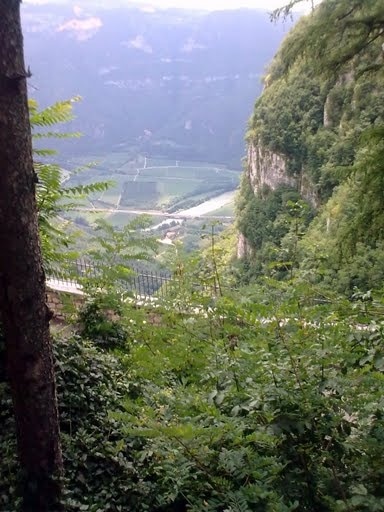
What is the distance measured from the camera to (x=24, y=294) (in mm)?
2129

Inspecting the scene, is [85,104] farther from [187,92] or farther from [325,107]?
[325,107]

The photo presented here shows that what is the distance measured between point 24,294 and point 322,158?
30.4 meters

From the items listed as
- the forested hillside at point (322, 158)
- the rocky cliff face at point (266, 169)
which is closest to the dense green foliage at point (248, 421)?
the forested hillside at point (322, 158)

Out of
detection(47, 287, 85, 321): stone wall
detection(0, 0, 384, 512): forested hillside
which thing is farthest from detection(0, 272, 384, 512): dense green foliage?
Result: detection(47, 287, 85, 321): stone wall

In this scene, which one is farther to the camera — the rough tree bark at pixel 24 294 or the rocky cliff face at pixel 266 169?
the rocky cliff face at pixel 266 169

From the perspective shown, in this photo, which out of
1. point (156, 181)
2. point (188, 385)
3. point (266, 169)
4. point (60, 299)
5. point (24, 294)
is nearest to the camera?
point (24, 294)

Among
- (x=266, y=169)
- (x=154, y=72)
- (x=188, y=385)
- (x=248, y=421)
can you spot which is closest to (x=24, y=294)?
(x=248, y=421)

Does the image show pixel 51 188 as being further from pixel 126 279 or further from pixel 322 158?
pixel 322 158

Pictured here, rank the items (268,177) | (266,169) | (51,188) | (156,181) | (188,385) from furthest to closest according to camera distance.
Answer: (156,181), (266,169), (268,177), (51,188), (188,385)

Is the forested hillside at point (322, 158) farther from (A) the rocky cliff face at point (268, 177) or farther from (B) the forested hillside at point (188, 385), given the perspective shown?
(B) the forested hillside at point (188, 385)

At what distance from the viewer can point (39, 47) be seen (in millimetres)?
126250

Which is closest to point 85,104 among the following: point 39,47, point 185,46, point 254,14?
point 39,47

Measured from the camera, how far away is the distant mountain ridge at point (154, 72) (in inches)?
4564

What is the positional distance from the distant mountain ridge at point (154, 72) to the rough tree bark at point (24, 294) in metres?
108
